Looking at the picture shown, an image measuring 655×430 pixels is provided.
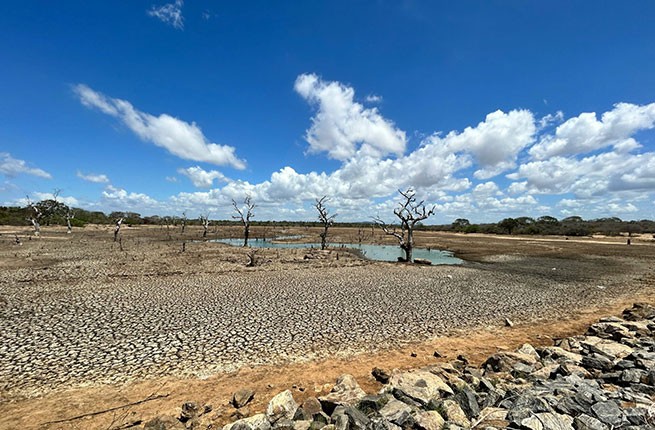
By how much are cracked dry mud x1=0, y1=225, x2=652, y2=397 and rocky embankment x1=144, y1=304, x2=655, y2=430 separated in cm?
309

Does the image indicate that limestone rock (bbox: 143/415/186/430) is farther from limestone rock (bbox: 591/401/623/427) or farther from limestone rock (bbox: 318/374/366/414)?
limestone rock (bbox: 591/401/623/427)

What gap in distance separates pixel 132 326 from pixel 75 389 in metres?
4.66

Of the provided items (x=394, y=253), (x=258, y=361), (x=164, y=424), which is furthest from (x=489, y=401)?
(x=394, y=253)

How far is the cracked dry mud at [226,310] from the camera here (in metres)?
9.62

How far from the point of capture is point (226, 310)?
15.1 meters

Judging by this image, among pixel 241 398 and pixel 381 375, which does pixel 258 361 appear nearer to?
pixel 241 398

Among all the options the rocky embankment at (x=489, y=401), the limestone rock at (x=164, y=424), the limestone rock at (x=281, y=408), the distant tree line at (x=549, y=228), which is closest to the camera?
the rocky embankment at (x=489, y=401)

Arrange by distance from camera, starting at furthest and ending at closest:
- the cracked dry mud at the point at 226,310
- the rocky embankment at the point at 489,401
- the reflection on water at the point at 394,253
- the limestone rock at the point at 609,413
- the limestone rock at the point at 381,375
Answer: the reflection on water at the point at 394,253
the cracked dry mud at the point at 226,310
the limestone rock at the point at 381,375
the rocky embankment at the point at 489,401
the limestone rock at the point at 609,413

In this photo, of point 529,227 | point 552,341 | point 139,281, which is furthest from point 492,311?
point 529,227

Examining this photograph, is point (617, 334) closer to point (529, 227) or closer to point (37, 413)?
point (37, 413)

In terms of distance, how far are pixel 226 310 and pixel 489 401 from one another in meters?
12.0

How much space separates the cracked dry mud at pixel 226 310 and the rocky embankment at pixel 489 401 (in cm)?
309

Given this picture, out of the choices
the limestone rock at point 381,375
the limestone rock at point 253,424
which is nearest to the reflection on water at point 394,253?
the limestone rock at point 381,375

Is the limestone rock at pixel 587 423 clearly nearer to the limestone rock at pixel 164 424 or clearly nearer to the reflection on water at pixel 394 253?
the limestone rock at pixel 164 424
